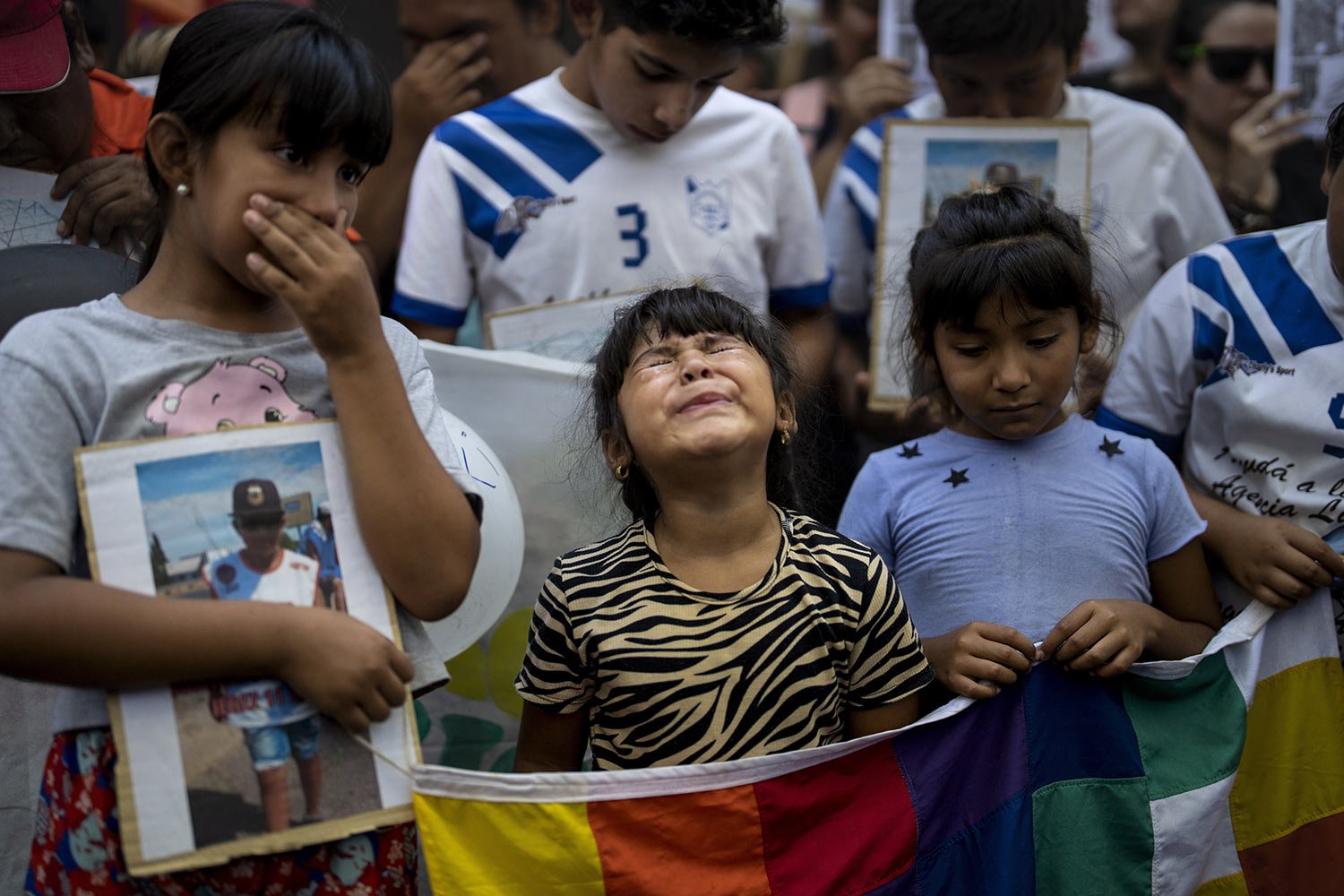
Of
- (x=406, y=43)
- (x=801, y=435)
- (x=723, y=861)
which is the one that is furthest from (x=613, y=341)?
(x=406, y=43)

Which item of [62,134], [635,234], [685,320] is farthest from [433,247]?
[685,320]

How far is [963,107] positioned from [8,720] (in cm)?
294

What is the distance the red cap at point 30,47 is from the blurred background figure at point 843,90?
2.52 m

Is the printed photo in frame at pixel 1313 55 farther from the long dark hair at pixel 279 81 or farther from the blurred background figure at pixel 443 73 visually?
the long dark hair at pixel 279 81

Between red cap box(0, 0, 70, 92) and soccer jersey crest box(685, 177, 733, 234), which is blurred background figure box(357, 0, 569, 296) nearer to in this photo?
soccer jersey crest box(685, 177, 733, 234)

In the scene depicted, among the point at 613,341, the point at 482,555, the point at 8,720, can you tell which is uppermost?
the point at 613,341

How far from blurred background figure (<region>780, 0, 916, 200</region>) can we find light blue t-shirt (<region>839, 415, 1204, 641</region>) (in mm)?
2018

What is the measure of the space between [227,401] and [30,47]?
128 cm

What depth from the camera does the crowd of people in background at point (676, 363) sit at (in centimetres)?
180

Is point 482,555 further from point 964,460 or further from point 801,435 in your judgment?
point 964,460

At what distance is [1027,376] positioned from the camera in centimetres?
242

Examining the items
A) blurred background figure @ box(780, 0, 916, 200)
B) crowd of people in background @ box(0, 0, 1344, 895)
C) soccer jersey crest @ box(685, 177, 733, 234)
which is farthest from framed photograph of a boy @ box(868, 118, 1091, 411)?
blurred background figure @ box(780, 0, 916, 200)

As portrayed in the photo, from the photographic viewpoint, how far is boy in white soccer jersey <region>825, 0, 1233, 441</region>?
360 centimetres

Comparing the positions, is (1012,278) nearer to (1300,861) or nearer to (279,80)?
(1300,861)
